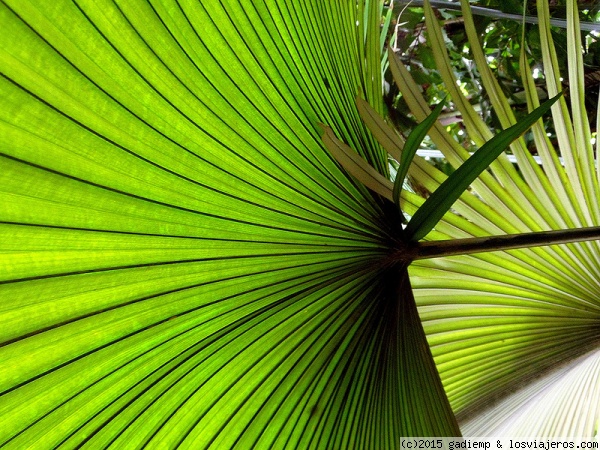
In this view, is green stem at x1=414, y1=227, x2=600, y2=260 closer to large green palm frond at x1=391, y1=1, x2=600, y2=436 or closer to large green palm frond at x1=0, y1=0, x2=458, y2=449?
large green palm frond at x1=0, y1=0, x2=458, y2=449

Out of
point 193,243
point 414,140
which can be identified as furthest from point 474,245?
point 193,243

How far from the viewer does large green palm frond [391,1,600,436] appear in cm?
79

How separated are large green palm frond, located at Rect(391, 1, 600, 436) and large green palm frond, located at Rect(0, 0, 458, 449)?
8.4 inches

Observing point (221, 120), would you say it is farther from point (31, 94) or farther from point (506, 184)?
point (506, 184)

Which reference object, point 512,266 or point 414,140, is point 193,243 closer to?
point 414,140

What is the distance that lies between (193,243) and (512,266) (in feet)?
1.93

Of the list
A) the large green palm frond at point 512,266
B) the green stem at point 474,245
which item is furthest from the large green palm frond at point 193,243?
the large green palm frond at point 512,266

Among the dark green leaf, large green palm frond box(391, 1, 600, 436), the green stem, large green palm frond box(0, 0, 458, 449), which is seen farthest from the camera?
large green palm frond box(391, 1, 600, 436)

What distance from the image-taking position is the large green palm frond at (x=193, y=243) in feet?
0.97

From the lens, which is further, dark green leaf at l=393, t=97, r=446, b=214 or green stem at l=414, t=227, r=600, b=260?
green stem at l=414, t=227, r=600, b=260

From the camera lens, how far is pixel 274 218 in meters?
0.47

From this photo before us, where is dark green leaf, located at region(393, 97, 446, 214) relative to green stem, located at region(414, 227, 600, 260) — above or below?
above

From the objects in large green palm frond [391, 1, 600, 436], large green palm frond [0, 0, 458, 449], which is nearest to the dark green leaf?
large green palm frond [0, 0, 458, 449]

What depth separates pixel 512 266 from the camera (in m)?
0.81
